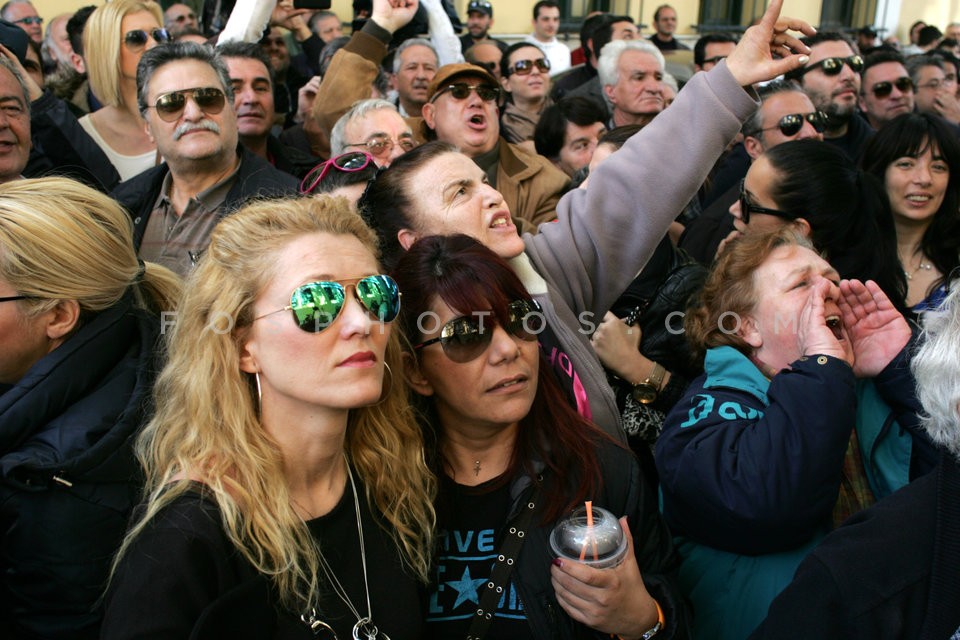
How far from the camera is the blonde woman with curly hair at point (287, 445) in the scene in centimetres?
179

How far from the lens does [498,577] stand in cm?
208

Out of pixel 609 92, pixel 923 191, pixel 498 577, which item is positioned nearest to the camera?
pixel 498 577

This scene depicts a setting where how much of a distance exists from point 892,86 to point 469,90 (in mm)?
4114

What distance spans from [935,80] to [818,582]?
7.46 metres

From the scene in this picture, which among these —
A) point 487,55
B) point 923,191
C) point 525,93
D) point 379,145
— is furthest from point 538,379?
point 487,55

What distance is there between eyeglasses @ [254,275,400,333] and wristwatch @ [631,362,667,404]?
1.23 metres

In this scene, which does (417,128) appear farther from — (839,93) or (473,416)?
(839,93)

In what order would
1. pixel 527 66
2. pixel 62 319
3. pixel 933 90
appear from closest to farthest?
pixel 62 319 < pixel 527 66 < pixel 933 90

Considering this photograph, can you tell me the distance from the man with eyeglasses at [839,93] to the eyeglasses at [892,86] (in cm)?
46

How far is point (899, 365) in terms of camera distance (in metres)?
2.49

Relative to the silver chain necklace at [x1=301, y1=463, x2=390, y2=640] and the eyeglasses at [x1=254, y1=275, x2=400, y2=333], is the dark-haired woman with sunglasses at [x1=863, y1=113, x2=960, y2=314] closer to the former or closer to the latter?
the eyeglasses at [x1=254, y1=275, x2=400, y2=333]

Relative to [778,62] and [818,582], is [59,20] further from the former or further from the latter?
[818,582]

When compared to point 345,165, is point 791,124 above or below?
below

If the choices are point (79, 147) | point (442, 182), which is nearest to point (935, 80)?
point (442, 182)
